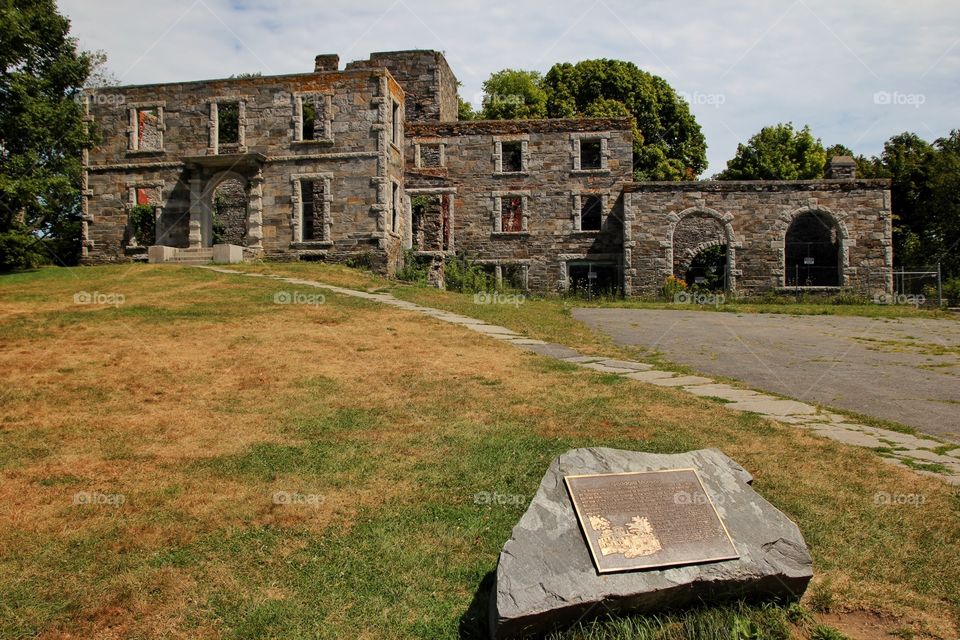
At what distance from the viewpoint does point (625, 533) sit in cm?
434

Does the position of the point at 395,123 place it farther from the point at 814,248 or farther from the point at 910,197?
the point at 910,197

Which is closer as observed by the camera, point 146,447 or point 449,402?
point 146,447

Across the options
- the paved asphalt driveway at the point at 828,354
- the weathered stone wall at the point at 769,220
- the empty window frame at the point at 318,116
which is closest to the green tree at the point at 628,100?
the weathered stone wall at the point at 769,220

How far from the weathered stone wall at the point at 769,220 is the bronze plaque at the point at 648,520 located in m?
24.7

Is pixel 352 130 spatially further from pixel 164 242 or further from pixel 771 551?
pixel 771 551

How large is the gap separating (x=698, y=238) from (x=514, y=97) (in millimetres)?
14584

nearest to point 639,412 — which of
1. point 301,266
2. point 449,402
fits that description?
point 449,402

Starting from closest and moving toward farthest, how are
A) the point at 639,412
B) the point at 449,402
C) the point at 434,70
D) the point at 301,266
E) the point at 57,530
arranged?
the point at 57,530 → the point at 639,412 → the point at 449,402 → the point at 301,266 → the point at 434,70

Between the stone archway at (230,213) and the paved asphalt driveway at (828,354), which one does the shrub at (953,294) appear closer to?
the paved asphalt driveway at (828,354)

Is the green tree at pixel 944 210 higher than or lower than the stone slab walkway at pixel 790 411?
higher

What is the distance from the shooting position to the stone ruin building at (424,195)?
977 inches

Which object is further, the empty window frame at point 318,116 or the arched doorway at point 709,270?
the arched doorway at point 709,270

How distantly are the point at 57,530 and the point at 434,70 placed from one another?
3246cm

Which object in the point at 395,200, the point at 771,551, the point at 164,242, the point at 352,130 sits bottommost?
the point at 771,551
